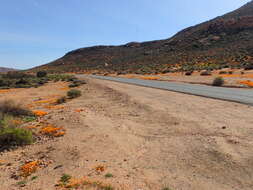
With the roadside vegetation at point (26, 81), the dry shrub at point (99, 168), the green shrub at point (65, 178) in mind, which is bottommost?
the roadside vegetation at point (26, 81)

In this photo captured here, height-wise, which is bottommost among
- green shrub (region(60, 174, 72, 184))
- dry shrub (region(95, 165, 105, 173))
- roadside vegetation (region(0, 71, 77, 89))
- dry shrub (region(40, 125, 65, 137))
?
roadside vegetation (region(0, 71, 77, 89))

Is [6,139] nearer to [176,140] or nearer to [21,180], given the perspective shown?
[21,180]

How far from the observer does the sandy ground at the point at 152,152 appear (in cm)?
424

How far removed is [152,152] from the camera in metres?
5.61

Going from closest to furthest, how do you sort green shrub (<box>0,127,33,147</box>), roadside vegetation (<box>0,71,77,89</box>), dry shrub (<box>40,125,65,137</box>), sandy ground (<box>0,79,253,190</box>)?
sandy ground (<box>0,79,253,190</box>) < green shrub (<box>0,127,33,147</box>) < dry shrub (<box>40,125,65,137</box>) < roadside vegetation (<box>0,71,77,89</box>)

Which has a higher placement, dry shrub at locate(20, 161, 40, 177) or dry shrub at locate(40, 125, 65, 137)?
dry shrub at locate(20, 161, 40, 177)

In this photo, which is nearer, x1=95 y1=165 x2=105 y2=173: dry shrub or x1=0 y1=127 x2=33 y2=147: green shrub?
x1=95 y1=165 x2=105 y2=173: dry shrub

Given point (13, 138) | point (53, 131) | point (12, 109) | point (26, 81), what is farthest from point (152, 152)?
point (26, 81)

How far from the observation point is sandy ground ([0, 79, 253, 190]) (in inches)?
167

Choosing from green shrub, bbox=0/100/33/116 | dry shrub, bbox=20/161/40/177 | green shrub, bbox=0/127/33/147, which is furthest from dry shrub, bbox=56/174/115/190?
green shrub, bbox=0/100/33/116

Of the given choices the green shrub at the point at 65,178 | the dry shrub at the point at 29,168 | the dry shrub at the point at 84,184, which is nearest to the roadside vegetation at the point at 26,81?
the dry shrub at the point at 29,168

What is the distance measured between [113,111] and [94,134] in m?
3.79

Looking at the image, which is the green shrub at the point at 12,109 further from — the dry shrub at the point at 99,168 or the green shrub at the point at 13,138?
the dry shrub at the point at 99,168

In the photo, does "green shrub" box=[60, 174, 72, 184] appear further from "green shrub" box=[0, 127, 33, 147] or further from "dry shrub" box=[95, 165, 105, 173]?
"green shrub" box=[0, 127, 33, 147]
